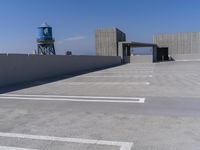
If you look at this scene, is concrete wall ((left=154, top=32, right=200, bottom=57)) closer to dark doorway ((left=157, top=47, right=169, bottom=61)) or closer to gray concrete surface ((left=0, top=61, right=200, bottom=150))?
dark doorway ((left=157, top=47, right=169, bottom=61))

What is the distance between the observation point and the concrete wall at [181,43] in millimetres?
41188

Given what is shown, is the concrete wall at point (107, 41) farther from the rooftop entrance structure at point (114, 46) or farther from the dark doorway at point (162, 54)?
the dark doorway at point (162, 54)

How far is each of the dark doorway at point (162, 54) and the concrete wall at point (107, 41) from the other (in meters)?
9.97

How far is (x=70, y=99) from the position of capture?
7.11 meters

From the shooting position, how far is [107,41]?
37875 millimetres

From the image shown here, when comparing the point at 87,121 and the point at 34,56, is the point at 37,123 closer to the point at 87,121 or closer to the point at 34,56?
the point at 87,121

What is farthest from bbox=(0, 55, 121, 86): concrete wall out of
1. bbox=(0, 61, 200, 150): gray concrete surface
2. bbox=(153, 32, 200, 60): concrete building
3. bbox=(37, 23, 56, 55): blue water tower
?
bbox=(153, 32, 200, 60): concrete building

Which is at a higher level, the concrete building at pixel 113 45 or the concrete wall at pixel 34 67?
the concrete building at pixel 113 45

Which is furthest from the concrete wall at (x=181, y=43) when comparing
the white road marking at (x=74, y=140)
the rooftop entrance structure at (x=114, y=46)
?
the white road marking at (x=74, y=140)

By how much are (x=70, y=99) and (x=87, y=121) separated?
2.55 m

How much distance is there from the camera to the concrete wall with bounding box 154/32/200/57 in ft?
135

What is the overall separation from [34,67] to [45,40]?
15900mm

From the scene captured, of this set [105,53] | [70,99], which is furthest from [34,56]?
[105,53]

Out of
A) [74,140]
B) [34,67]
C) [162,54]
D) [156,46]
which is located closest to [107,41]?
[156,46]
